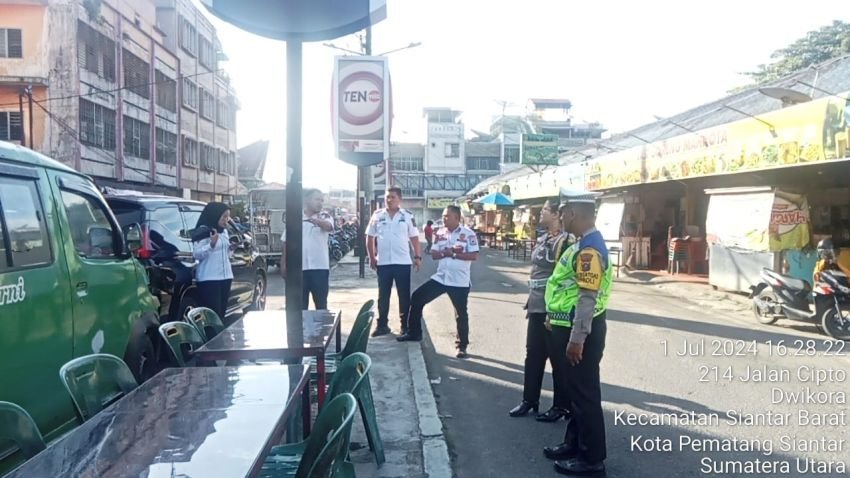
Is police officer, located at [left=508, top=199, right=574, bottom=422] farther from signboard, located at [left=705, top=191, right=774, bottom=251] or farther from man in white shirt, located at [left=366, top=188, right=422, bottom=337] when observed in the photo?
signboard, located at [left=705, top=191, right=774, bottom=251]

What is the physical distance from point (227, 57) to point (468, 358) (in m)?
44.9

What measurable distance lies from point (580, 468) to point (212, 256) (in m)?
4.40

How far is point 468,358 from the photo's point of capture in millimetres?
7516

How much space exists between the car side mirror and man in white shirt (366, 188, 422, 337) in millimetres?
2740

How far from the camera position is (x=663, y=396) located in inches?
236

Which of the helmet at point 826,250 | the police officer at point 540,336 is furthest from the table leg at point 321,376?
the helmet at point 826,250

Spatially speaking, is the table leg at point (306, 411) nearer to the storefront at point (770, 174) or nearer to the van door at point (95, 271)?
the van door at point (95, 271)

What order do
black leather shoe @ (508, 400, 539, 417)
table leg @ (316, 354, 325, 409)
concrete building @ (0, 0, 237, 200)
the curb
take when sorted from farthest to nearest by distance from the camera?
concrete building @ (0, 0, 237, 200) < black leather shoe @ (508, 400, 539, 417) < the curb < table leg @ (316, 354, 325, 409)

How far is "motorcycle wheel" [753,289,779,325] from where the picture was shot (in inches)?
398

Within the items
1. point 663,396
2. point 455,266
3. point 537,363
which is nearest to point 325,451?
point 537,363

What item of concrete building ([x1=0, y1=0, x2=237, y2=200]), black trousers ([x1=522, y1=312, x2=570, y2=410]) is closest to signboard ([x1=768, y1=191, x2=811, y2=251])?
black trousers ([x1=522, y1=312, x2=570, y2=410])

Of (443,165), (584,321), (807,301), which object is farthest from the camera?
(443,165)

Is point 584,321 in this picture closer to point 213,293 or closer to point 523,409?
point 523,409

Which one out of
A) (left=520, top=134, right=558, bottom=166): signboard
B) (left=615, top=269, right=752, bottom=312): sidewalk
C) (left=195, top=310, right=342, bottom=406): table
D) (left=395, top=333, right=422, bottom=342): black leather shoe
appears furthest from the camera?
(left=520, top=134, right=558, bottom=166): signboard
